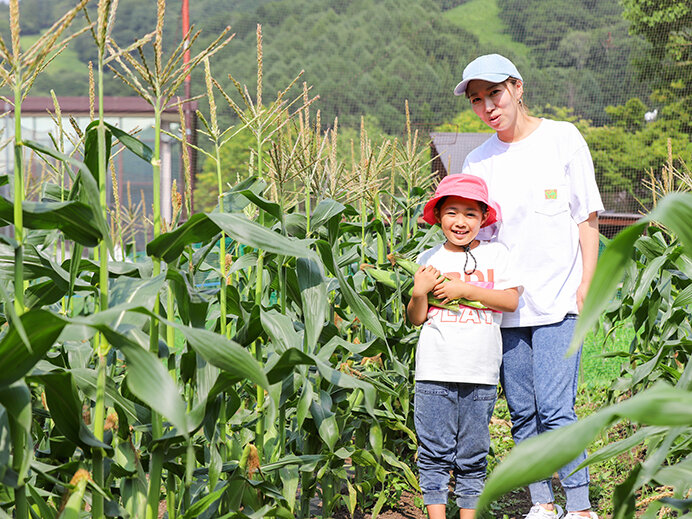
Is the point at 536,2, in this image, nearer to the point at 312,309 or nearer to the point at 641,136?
the point at 641,136

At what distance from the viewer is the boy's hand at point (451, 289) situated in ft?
7.19

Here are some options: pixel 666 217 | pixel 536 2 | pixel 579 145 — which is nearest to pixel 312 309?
pixel 666 217

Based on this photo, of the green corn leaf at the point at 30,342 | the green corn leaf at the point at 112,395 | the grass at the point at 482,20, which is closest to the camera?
the green corn leaf at the point at 30,342

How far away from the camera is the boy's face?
2.29 metres

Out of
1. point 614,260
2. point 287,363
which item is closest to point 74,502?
point 287,363

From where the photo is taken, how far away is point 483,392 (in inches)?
89.5

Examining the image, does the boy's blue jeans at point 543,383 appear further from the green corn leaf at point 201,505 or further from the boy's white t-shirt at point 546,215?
the green corn leaf at point 201,505

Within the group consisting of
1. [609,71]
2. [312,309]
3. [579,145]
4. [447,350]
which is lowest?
[447,350]

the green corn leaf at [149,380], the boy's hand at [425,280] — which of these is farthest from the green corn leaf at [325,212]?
the green corn leaf at [149,380]

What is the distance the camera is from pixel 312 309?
68.1 inches

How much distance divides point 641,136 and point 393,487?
60.3 feet

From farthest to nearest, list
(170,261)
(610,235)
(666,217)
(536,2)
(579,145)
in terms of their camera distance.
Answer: (536,2), (610,235), (579,145), (170,261), (666,217)

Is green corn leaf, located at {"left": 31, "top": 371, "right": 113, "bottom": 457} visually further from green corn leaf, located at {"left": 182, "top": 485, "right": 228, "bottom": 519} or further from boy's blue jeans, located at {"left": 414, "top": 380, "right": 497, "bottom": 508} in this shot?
boy's blue jeans, located at {"left": 414, "top": 380, "right": 497, "bottom": 508}

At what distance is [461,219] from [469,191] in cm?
9
